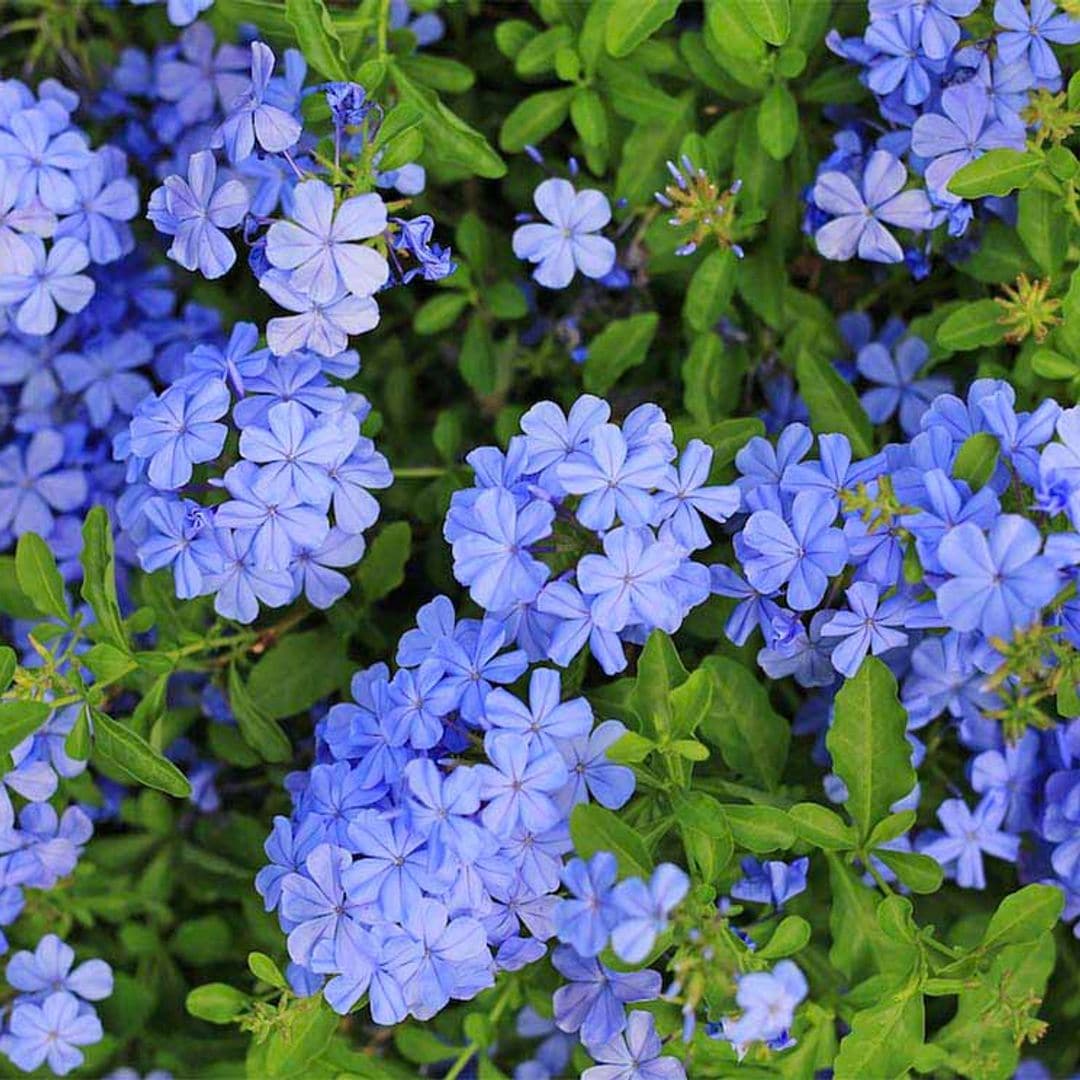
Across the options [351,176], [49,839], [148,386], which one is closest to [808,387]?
[351,176]

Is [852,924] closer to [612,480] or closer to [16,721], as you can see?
[612,480]

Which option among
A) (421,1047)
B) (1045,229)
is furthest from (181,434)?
(1045,229)

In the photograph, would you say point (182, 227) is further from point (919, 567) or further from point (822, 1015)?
point (822, 1015)

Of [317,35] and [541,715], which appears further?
[317,35]

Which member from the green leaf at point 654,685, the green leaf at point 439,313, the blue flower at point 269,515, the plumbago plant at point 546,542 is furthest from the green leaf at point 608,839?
the green leaf at point 439,313

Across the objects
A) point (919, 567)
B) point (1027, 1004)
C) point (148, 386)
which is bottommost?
point (1027, 1004)

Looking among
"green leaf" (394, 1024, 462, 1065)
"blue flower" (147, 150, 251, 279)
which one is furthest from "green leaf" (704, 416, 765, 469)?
"green leaf" (394, 1024, 462, 1065)
